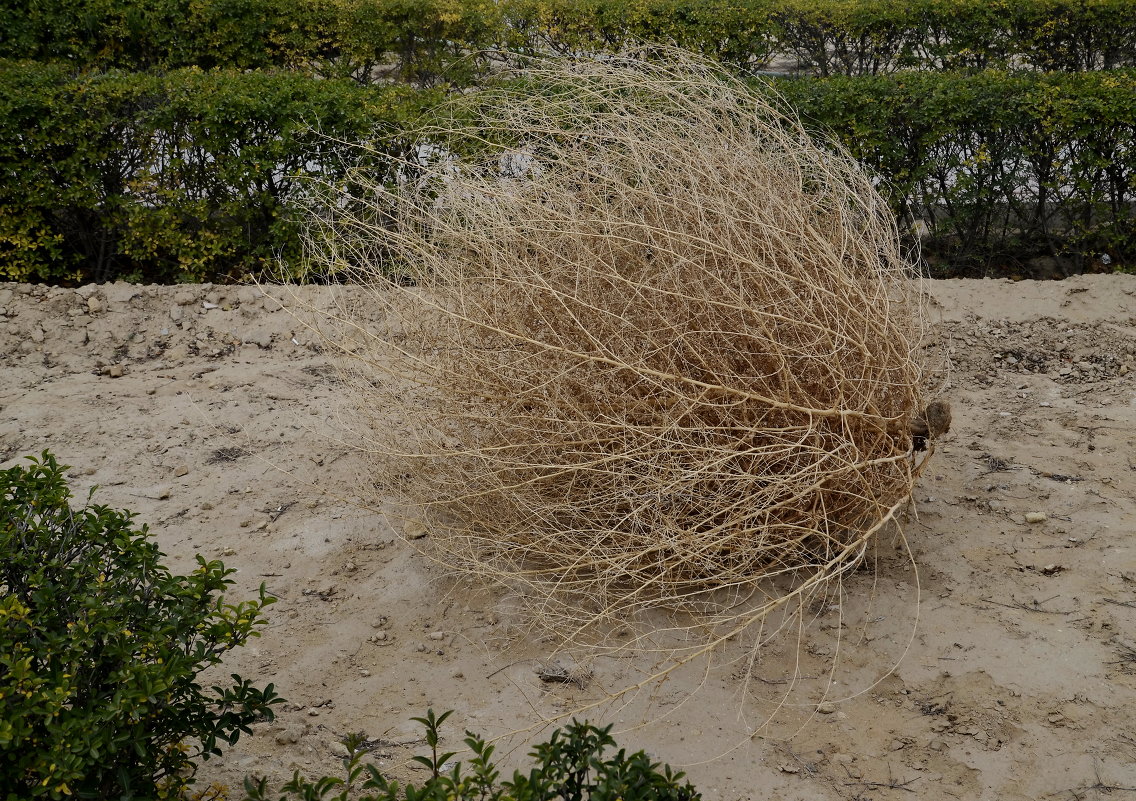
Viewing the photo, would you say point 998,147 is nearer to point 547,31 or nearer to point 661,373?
point 547,31

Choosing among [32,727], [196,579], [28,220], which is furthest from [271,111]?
[32,727]

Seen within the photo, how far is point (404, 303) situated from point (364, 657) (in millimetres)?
1253

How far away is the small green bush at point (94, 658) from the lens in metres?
2.14

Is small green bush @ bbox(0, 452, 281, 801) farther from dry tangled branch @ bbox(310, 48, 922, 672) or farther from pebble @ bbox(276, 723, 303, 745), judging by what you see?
dry tangled branch @ bbox(310, 48, 922, 672)

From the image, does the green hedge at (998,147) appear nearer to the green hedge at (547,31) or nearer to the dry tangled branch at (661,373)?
the green hedge at (547,31)

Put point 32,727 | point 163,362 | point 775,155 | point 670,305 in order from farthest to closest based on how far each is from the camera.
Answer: point 163,362 < point 775,155 < point 670,305 < point 32,727

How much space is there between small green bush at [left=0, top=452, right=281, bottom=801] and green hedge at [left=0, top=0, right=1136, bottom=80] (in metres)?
5.76

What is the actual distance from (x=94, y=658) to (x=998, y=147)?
18.5ft

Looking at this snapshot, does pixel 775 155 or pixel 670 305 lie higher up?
pixel 775 155

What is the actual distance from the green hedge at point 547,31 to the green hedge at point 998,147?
1.85 m

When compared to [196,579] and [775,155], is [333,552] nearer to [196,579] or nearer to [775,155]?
[196,579]

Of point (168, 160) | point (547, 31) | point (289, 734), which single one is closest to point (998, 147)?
point (547, 31)

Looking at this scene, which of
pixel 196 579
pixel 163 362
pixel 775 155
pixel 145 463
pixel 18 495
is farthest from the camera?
pixel 163 362

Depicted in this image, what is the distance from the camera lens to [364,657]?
3377 mm
